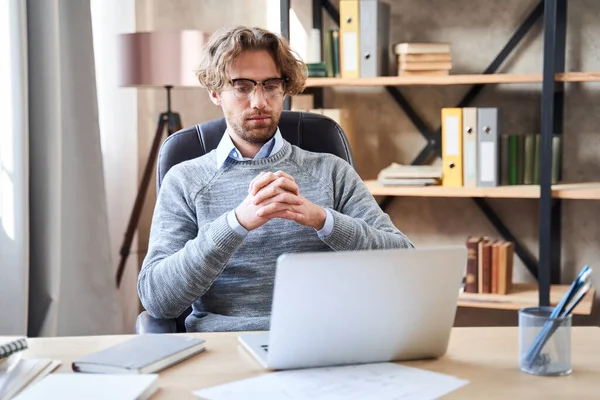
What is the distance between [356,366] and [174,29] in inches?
98.8

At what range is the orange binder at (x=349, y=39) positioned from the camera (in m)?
2.90

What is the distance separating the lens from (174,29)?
11.2 ft

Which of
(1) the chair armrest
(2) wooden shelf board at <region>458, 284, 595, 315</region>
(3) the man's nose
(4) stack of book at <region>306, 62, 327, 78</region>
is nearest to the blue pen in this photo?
(1) the chair armrest

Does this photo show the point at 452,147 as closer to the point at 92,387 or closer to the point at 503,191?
the point at 503,191

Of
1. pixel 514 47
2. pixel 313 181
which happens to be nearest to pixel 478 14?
pixel 514 47

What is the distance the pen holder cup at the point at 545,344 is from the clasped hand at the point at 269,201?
554 mm

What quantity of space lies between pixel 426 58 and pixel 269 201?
1.50m

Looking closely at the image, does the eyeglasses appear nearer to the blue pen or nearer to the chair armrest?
the chair armrest

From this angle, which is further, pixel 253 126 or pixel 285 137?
pixel 285 137

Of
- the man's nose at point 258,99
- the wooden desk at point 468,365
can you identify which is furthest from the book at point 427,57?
the wooden desk at point 468,365

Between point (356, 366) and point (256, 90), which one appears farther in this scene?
point (256, 90)

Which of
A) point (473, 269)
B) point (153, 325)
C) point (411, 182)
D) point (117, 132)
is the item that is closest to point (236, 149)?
point (153, 325)

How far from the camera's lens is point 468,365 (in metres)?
1.18

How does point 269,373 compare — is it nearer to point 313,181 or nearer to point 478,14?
point 313,181
